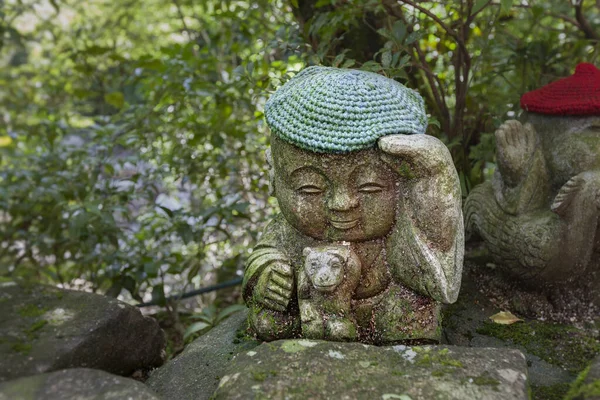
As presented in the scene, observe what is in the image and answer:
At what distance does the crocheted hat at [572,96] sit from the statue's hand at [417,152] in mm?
974

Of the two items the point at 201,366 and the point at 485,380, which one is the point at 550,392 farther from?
the point at 201,366

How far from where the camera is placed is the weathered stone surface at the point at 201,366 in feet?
7.03

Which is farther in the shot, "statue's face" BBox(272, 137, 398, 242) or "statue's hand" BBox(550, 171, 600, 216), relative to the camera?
"statue's hand" BBox(550, 171, 600, 216)

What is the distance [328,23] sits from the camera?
297cm

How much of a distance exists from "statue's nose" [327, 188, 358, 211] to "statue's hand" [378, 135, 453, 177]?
0.19 meters

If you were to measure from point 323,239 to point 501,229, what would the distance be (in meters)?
1.01

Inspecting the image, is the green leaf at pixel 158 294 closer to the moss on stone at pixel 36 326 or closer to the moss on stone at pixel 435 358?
the moss on stone at pixel 36 326

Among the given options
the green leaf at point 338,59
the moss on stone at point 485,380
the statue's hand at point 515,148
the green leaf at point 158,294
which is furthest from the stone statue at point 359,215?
the green leaf at point 158,294

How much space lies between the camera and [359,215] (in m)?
2.12

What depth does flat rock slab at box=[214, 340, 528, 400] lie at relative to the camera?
1.67 meters

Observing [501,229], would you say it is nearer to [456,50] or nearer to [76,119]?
[456,50]

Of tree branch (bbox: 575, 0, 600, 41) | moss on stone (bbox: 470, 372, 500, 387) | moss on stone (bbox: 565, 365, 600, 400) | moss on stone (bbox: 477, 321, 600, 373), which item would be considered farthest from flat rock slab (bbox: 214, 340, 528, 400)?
tree branch (bbox: 575, 0, 600, 41)

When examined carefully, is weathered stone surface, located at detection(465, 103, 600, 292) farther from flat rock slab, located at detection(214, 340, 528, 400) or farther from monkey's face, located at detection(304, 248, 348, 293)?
monkey's face, located at detection(304, 248, 348, 293)

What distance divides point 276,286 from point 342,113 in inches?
26.4
